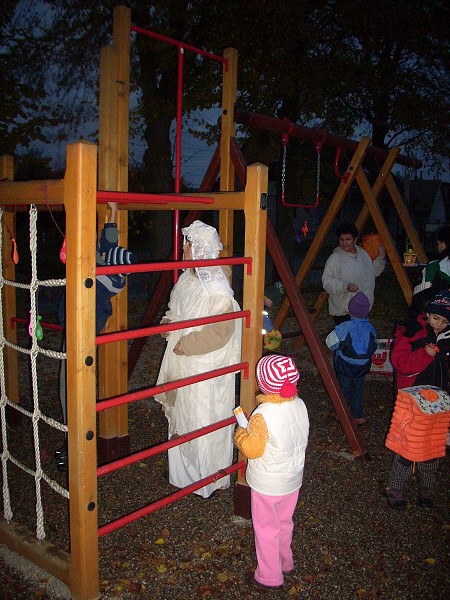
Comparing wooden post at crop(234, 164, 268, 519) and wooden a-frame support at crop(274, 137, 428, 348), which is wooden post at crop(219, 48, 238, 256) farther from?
wooden post at crop(234, 164, 268, 519)

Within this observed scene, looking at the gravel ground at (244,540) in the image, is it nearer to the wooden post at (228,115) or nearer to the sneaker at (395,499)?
the sneaker at (395,499)

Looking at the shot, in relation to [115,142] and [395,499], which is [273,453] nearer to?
[395,499]

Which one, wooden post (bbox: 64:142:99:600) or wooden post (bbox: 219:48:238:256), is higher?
wooden post (bbox: 219:48:238:256)

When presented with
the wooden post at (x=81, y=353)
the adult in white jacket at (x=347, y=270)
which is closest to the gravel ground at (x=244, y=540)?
the wooden post at (x=81, y=353)

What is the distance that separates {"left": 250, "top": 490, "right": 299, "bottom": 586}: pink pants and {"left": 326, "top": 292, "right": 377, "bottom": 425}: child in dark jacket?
2.12 metres

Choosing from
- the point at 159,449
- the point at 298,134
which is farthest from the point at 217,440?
the point at 298,134

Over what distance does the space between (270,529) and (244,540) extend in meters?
0.55

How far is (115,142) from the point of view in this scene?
368 cm

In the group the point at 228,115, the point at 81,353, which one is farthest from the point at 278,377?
Result: the point at 228,115

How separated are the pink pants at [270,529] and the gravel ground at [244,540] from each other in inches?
4.0

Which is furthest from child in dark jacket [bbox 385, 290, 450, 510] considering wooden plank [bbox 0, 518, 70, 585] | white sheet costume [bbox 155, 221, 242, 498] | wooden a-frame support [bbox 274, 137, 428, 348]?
wooden plank [bbox 0, 518, 70, 585]

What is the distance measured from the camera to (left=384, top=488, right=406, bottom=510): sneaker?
3566mm

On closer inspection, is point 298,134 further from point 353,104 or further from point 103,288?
point 353,104

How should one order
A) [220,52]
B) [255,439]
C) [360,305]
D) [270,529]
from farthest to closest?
[220,52]
[360,305]
[270,529]
[255,439]
